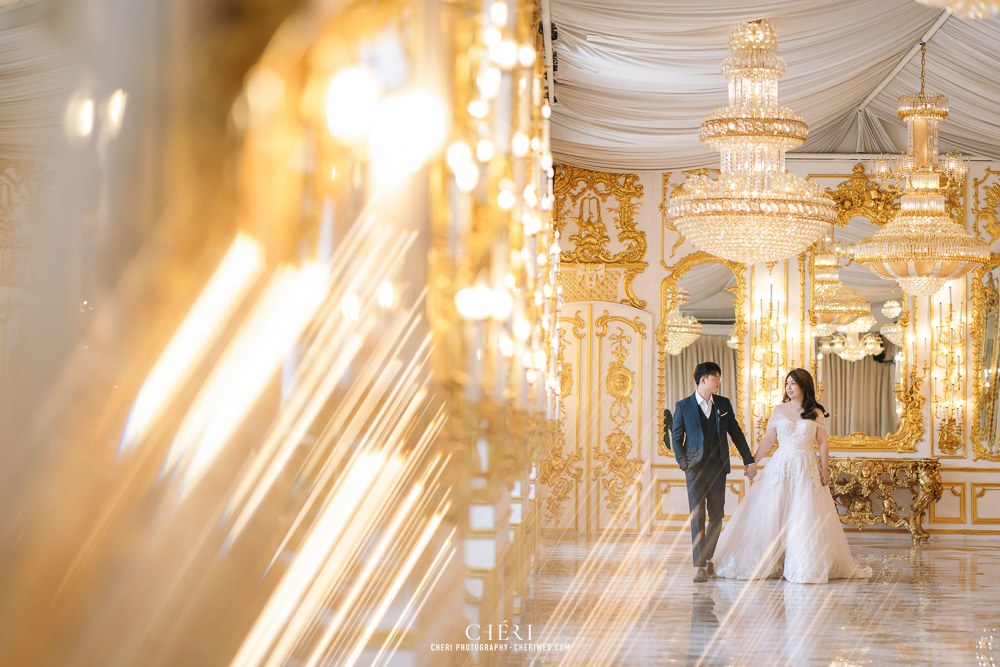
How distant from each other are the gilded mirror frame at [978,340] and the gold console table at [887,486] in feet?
1.80

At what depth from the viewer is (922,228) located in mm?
6688

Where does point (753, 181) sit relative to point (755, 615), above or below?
above

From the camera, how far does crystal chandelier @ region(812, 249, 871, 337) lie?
29.7 feet

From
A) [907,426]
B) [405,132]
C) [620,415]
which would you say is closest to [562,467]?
[620,415]

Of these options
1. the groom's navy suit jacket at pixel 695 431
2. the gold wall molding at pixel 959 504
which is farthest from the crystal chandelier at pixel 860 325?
→ the groom's navy suit jacket at pixel 695 431

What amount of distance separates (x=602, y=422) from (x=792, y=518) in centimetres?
282

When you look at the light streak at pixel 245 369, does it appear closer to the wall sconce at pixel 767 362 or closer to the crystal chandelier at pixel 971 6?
the crystal chandelier at pixel 971 6

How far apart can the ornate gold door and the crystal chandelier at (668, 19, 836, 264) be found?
345 cm

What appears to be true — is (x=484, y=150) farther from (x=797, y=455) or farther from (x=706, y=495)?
(x=797, y=455)

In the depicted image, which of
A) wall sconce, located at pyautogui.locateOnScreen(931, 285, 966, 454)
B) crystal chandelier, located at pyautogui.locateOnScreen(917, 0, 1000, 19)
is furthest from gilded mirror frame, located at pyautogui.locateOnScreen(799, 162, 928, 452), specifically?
crystal chandelier, located at pyautogui.locateOnScreen(917, 0, 1000, 19)

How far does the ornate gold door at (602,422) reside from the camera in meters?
8.95

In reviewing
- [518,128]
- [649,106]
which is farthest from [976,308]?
[518,128]

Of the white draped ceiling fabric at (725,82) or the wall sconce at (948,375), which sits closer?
the white draped ceiling fabric at (725,82)

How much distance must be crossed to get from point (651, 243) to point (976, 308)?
2854mm
